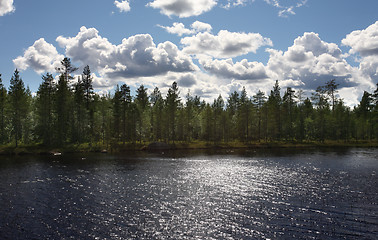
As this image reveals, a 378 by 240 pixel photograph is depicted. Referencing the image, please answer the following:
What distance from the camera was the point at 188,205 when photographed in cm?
2689

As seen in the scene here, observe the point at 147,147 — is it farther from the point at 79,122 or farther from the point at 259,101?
the point at 259,101

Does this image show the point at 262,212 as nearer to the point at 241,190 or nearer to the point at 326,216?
the point at 326,216

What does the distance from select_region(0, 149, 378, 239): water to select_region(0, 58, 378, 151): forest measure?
42951 millimetres

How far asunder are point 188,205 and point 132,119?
72.5m

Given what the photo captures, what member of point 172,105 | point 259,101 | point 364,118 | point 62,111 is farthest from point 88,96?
point 364,118

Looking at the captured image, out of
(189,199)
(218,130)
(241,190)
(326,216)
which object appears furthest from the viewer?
(218,130)

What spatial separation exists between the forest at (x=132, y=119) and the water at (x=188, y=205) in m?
43.0

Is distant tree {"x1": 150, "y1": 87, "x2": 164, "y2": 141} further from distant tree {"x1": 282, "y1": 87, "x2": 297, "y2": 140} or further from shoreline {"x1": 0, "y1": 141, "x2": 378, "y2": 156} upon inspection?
distant tree {"x1": 282, "y1": 87, "x2": 297, "y2": 140}

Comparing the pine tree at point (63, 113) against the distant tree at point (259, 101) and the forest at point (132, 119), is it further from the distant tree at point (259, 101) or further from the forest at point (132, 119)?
the distant tree at point (259, 101)

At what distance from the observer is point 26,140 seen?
81.8m

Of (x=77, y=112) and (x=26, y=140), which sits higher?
(x=77, y=112)

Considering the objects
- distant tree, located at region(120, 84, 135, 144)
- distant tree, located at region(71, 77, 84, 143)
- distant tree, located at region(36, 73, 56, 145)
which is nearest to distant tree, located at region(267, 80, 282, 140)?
distant tree, located at region(120, 84, 135, 144)

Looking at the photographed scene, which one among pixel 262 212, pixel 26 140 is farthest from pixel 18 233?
pixel 26 140

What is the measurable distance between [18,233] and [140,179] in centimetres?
2152
